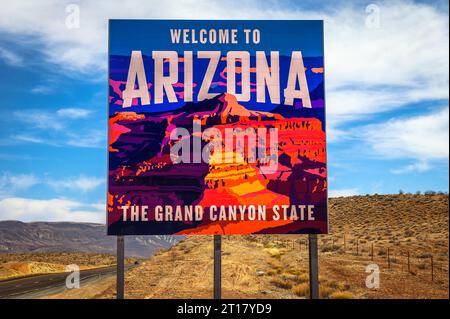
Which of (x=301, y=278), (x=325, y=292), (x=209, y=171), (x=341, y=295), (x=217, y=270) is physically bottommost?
(x=301, y=278)

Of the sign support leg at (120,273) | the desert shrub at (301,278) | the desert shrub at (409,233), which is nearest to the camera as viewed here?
the sign support leg at (120,273)

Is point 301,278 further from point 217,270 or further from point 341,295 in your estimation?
point 217,270

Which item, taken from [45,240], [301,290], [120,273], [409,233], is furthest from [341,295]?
[45,240]

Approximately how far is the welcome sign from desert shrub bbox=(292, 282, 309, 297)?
25.2ft

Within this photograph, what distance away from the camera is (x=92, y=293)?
86.3ft

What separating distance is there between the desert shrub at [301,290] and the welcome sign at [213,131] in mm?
7695

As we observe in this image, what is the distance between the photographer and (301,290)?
2455 centimetres

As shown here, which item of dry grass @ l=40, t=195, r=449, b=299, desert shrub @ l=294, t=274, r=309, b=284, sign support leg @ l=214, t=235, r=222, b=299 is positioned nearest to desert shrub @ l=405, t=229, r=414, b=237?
dry grass @ l=40, t=195, r=449, b=299

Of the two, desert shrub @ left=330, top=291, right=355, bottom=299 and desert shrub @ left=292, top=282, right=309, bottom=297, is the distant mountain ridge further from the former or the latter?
desert shrub @ left=330, top=291, right=355, bottom=299

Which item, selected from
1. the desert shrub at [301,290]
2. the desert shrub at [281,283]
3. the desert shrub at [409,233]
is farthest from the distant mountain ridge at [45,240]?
the desert shrub at [301,290]

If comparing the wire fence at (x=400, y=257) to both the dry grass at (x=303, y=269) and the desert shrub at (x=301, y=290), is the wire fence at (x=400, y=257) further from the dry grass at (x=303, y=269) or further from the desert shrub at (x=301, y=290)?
the desert shrub at (x=301, y=290)

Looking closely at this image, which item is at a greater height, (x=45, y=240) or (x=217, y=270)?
(x=217, y=270)

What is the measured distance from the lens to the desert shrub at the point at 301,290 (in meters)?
24.2

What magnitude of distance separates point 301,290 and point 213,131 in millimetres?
10999
